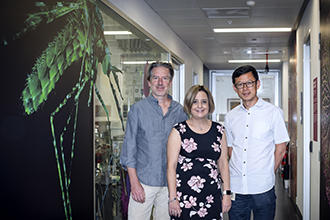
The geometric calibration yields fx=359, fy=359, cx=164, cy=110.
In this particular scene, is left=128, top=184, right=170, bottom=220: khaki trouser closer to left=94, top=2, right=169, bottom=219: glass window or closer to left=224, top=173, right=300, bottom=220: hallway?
left=94, top=2, right=169, bottom=219: glass window

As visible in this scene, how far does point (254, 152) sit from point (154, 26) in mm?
3016

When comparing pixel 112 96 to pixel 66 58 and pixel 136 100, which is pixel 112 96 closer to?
pixel 136 100

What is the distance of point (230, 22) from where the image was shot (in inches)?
217

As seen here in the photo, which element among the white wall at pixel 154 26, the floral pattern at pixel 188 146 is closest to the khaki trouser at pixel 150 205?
the floral pattern at pixel 188 146

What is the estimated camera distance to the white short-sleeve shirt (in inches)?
92.9

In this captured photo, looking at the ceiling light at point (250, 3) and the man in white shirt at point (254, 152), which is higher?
the ceiling light at point (250, 3)

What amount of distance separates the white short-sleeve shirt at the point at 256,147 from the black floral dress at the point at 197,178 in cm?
26

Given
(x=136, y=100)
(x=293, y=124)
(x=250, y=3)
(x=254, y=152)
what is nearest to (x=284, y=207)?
(x=293, y=124)

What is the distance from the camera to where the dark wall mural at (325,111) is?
2692 mm

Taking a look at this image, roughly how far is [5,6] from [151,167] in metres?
1.27

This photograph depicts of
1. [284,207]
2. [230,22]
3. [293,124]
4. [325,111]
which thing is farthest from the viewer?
[293,124]

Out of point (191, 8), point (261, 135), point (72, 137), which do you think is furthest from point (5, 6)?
point (191, 8)

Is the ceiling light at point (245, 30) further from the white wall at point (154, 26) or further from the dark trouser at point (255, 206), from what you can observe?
the dark trouser at point (255, 206)

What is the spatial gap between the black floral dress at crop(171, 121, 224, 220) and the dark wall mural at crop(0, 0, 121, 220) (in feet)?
2.52
